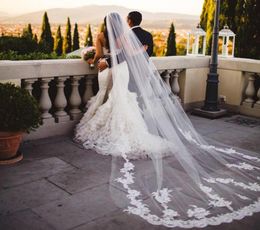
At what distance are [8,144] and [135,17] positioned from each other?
8.35 feet

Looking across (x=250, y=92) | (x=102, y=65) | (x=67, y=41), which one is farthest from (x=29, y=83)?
(x=67, y=41)

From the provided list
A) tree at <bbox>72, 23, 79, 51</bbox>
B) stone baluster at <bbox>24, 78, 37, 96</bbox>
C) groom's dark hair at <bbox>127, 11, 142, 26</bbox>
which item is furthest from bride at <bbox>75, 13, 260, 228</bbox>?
tree at <bbox>72, 23, 79, 51</bbox>

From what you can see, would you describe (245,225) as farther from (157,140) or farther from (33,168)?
(33,168)

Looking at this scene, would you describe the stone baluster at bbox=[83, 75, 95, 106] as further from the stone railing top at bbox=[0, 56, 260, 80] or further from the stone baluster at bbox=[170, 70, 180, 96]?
the stone baluster at bbox=[170, 70, 180, 96]

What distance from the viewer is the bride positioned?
3.61m

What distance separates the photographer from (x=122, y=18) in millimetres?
5387

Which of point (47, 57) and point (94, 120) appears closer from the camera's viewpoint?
point (94, 120)

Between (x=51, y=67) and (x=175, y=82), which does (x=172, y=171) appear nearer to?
(x=51, y=67)

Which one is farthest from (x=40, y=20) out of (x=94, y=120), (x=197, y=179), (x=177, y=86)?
(x=197, y=179)

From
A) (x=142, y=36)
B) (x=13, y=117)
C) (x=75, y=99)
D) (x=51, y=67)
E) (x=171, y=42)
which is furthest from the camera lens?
(x=171, y=42)

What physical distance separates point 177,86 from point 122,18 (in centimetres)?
244

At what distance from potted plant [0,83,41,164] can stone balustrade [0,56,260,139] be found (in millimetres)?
620

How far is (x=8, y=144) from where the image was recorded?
4.52 m

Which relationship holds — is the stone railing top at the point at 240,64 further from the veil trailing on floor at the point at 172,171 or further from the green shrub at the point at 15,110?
the green shrub at the point at 15,110
